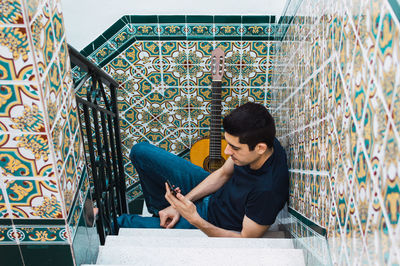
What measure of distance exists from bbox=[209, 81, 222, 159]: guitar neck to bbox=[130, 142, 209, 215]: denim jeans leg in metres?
0.62

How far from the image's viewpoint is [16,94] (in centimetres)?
97

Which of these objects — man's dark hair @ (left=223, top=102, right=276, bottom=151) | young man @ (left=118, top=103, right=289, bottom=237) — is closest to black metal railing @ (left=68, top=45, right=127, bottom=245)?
young man @ (left=118, top=103, right=289, bottom=237)

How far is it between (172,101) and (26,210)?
228 centimetres

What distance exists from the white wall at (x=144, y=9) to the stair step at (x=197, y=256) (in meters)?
2.02

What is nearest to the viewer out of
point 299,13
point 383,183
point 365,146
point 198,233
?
point 383,183

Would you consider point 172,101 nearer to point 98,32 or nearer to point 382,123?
point 98,32

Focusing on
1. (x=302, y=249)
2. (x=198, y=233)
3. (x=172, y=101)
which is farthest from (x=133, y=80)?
(x=302, y=249)

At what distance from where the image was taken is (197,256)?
4.84 feet

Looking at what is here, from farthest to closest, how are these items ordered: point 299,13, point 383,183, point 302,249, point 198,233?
point 198,233 < point 299,13 < point 302,249 < point 383,183

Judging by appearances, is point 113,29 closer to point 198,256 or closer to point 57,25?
point 57,25

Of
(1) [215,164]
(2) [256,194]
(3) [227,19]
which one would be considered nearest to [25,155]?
(2) [256,194]

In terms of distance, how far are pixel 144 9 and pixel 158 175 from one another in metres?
1.38

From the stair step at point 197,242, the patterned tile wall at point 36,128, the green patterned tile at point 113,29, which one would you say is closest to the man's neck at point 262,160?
the stair step at point 197,242

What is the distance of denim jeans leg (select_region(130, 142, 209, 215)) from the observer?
2.49 m
